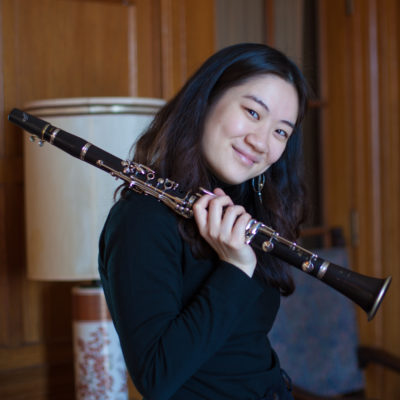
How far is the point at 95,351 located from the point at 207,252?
0.68 meters

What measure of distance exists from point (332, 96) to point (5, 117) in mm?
1366

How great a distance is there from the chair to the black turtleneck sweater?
0.91m

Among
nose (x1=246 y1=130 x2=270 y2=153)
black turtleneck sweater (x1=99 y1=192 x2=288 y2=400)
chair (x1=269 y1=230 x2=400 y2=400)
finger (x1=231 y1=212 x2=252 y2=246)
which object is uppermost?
nose (x1=246 y1=130 x2=270 y2=153)

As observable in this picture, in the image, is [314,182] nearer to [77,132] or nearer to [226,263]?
[77,132]

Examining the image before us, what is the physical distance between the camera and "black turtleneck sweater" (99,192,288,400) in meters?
0.80

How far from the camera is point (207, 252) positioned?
0.92 metres

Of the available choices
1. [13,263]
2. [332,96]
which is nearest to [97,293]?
[13,263]

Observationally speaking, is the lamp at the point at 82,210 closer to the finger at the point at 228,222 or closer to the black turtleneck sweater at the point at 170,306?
the black turtleneck sweater at the point at 170,306

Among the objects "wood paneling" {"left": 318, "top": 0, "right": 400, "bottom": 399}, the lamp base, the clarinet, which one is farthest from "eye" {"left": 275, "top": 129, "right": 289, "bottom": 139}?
"wood paneling" {"left": 318, "top": 0, "right": 400, "bottom": 399}

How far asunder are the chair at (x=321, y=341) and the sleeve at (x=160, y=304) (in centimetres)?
101

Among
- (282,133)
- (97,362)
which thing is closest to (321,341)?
(97,362)

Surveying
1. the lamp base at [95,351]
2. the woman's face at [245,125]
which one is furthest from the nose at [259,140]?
the lamp base at [95,351]

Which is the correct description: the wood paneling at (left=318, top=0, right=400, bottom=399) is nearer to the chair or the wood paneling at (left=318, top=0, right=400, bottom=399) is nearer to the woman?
the chair

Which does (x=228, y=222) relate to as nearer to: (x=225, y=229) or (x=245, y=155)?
(x=225, y=229)
